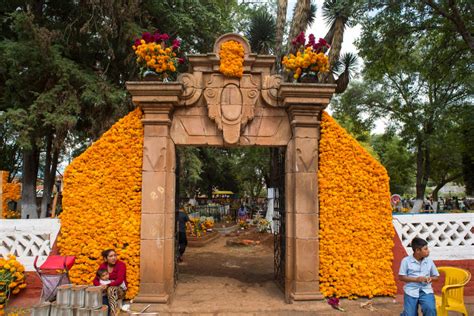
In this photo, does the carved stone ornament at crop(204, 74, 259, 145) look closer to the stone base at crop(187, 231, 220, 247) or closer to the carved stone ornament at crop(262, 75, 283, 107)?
the carved stone ornament at crop(262, 75, 283, 107)

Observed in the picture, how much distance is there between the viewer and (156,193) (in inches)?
241

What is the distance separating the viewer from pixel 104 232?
6.09m

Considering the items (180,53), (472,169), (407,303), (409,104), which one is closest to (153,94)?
(407,303)

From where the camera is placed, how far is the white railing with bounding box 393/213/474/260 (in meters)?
6.40

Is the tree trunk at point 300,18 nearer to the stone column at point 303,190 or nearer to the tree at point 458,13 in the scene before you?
the tree at point 458,13

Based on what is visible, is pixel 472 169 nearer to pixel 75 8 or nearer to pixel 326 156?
pixel 326 156

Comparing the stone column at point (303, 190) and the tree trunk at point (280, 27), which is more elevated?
the tree trunk at point (280, 27)

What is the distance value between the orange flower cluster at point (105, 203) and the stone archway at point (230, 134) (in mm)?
197

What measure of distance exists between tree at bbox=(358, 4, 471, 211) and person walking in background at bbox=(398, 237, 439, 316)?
959 centimetres

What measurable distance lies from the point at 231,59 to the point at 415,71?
49.5 feet

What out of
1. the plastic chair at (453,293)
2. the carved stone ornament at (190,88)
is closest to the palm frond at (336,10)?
the carved stone ornament at (190,88)

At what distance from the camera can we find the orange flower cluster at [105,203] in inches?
237

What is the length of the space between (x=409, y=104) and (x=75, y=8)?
1791cm

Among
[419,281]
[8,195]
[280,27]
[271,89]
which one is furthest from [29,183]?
[419,281]
